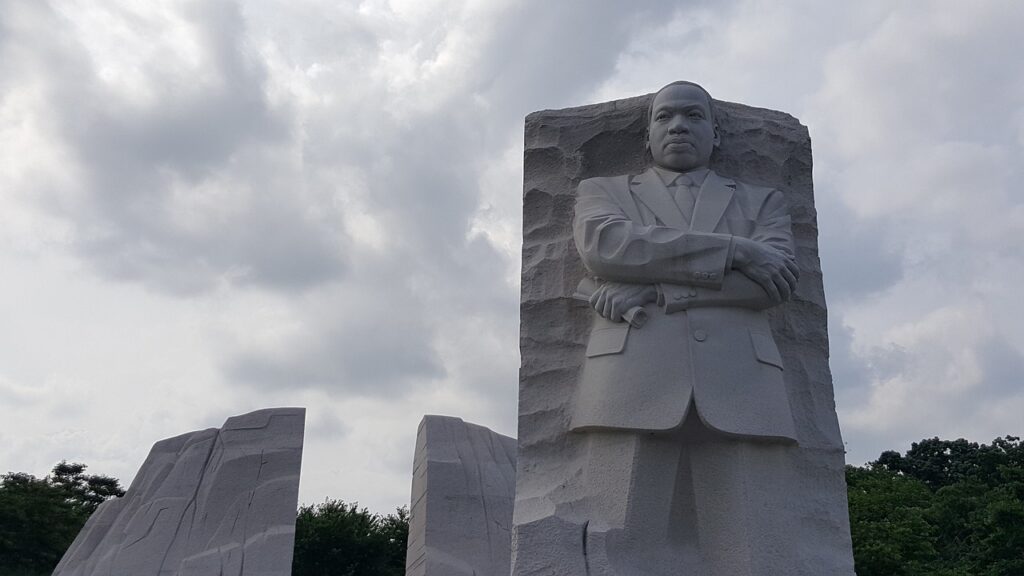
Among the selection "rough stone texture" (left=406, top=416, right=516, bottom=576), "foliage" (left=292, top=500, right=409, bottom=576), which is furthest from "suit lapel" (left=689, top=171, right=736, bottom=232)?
"foliage" (left=292, top=500, right=409, bottom=576)

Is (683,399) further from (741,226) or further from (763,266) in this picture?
(741,226)

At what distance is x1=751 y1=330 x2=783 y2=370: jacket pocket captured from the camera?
14.6 feet

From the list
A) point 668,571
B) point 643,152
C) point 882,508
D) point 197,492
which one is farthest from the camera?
point 882,508

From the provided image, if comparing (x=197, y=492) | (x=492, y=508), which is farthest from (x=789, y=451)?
(x=197, y=492)

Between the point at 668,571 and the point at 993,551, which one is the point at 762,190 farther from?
the point at 993,551

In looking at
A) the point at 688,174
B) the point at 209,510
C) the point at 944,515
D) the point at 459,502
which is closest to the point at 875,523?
the point at 944,515

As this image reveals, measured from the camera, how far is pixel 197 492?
11008mm

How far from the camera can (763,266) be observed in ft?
14.9

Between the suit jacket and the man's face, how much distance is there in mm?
285

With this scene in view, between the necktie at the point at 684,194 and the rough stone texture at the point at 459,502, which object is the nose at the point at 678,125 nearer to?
the necktie at the point at 684,194

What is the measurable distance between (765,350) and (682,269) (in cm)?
53

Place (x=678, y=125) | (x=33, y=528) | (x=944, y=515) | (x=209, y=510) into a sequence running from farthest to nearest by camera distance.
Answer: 1. (x=33, y=528)
2. (x=944, y=515)
3. (x=209, y=510)
4. (x=678, y=125)

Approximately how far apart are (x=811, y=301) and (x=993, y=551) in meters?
10.7

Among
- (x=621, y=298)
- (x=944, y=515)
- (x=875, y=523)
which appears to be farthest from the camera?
Result: (x=944, y=515)
